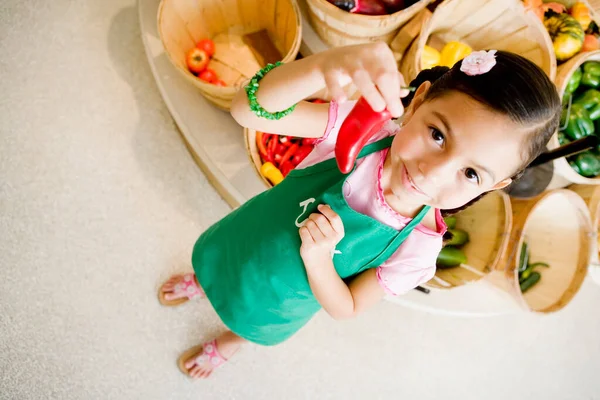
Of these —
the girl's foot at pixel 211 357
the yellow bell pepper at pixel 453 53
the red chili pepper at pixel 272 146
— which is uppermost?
the red chili pepper at pixel 272 146

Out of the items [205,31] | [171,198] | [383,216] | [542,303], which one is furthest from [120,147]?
[542,303]

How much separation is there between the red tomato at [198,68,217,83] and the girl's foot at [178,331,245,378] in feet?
3.66

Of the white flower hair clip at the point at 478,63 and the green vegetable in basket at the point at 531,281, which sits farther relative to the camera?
the green vegetable in basket at the point at 531,281

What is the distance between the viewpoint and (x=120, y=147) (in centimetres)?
185

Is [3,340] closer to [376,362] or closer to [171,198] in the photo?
[171,198]

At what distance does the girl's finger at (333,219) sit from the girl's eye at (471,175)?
274 mm

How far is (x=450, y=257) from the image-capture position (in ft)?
5.76

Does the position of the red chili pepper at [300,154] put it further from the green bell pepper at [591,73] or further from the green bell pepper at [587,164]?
the green bell pepper at [591,73]

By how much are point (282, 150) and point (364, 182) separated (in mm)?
836

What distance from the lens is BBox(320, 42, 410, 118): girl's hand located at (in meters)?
0.66

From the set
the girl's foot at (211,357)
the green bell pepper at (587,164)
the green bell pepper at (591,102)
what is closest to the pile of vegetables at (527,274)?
the green bell pepper at (587,164)

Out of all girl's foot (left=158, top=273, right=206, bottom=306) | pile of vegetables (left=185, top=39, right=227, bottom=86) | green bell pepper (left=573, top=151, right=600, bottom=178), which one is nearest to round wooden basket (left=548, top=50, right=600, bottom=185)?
green bell pepper (left=573, top=151, right=600, bottom=178)

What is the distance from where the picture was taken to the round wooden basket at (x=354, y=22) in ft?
4.92

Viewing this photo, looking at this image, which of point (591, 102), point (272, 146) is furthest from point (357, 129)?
point (591, 102)
